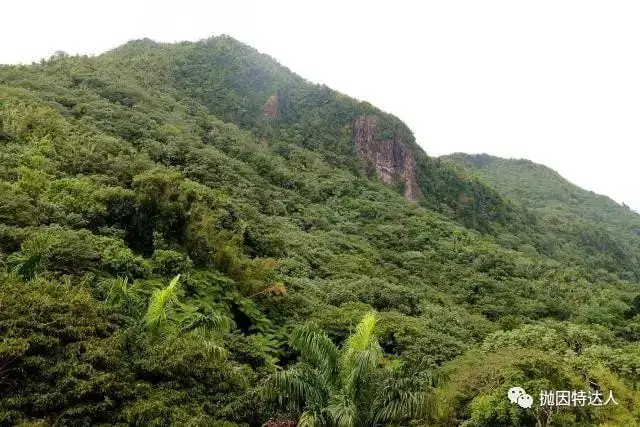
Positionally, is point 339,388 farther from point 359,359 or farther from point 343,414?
point 343,414

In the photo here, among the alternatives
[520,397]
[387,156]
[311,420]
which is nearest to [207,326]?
[311,420]

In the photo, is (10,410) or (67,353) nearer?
(10,410)

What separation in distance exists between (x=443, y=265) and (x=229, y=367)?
20457 mm

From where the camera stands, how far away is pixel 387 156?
166 ft

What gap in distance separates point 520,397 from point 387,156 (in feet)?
147

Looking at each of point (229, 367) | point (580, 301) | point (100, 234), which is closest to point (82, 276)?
point (100, 234)

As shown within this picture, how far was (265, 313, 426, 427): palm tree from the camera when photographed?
295 inches

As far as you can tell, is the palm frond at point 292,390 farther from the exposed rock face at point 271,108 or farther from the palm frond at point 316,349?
the exposed rock face at point 271,108

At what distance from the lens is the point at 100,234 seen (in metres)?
13.7

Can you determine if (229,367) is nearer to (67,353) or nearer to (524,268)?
(67,353)

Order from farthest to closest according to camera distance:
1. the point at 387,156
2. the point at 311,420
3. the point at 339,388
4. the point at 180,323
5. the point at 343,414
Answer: the point at 387,156 < the point at 180,323 < the point at 339,388 < the point at 343,414 < the point at 311,420

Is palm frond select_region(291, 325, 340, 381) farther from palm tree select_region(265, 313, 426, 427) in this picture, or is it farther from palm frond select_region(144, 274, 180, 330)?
palm frond select_region(144, 274, 180, 330)

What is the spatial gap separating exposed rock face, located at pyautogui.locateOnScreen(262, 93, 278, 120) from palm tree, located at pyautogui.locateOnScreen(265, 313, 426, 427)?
43.2 meters

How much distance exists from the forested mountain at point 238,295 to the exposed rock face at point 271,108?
9472mm
